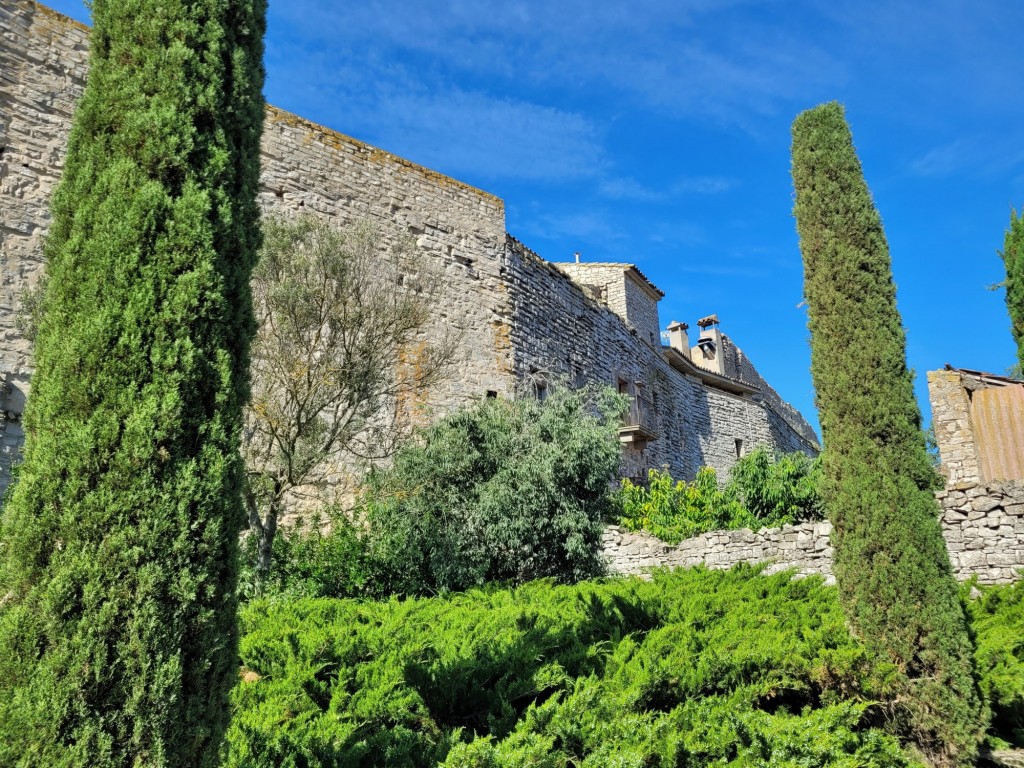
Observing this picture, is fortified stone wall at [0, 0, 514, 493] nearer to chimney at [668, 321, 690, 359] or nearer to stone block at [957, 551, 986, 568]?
stone block at [957, 551, 986, 568]

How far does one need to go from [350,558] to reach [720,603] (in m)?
4.79

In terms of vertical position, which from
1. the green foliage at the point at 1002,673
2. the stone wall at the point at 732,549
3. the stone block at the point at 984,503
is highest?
the stone block at the point at 984,503

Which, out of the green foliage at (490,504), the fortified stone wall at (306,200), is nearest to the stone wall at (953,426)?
the green foliage at (490,504)

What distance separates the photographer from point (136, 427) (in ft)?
8.91

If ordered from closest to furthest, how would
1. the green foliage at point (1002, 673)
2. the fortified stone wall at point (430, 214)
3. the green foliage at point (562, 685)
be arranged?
the green foliage at point (562, 685)
the green foliage at point (1002, 673)
the fortified stone wall at point (430, 214)

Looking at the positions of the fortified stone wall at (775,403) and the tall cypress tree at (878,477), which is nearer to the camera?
the tall cypress tree at (878,477)

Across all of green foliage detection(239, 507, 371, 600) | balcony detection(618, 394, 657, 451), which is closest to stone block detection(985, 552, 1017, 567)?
green foliage detection(239, 507, 371, 600)

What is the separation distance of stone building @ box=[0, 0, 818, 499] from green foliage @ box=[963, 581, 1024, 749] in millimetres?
6185

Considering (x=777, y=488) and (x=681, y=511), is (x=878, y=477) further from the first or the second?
(x=681, y=511)

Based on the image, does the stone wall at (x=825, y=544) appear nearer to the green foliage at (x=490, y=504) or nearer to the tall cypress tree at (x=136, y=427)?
the green foliage at (x=490, y=504)

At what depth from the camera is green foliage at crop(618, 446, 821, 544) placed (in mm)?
12062

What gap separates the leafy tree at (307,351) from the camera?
29.3 feet

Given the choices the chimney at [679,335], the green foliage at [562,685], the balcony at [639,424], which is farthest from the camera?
the chimney at [679,335]

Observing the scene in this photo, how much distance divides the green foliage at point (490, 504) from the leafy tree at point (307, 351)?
42.7 inches
